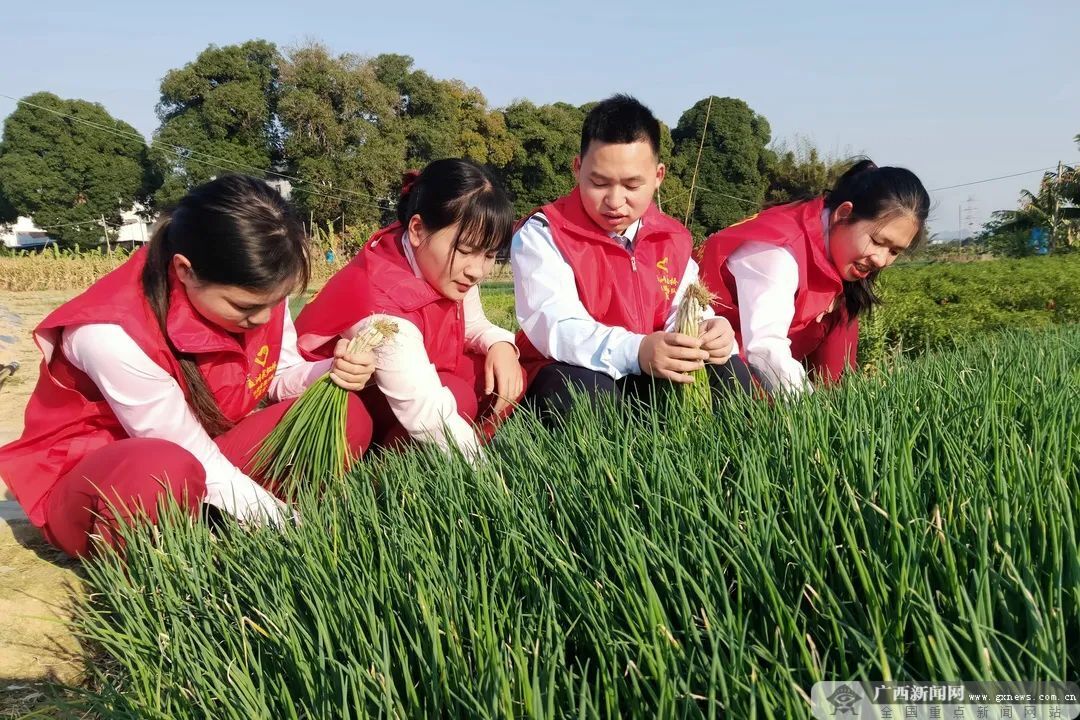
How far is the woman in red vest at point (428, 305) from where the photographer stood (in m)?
2.15

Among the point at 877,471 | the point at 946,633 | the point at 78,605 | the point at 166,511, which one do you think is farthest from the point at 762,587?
the point at 78,605

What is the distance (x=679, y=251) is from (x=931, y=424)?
1.36m

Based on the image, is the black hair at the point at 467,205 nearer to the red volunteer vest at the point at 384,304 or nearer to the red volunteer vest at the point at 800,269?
the red volunteer vest at the point at 384,304

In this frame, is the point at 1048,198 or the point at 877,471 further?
the point at 1048,198

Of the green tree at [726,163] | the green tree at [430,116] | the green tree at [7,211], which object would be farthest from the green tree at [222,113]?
the green tree at [726,163]

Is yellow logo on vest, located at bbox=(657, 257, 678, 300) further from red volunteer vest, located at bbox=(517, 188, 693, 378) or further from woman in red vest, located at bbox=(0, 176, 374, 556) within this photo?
woman in red vest, located at bbox=(0, 176, 374, 556)

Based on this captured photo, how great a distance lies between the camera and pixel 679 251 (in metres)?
2.79

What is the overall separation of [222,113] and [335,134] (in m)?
3.94

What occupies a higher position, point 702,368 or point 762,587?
point 702,368

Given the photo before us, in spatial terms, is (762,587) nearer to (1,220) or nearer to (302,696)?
(302,696)

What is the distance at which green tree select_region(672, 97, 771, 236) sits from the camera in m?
30.0

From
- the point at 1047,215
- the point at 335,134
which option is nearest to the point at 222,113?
the point at 335,134

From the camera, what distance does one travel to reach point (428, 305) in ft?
7.79

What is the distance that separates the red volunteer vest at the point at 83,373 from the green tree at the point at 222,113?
2434 cm
